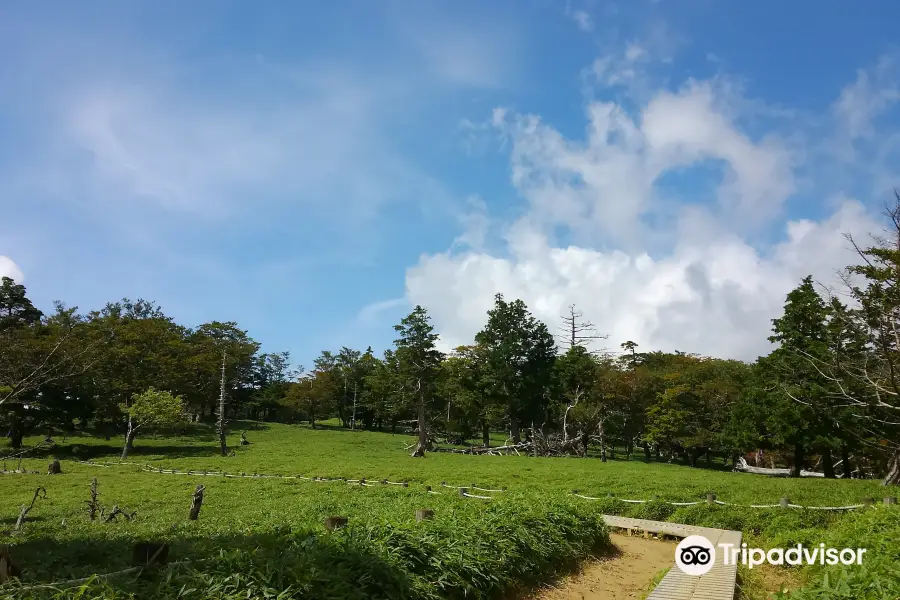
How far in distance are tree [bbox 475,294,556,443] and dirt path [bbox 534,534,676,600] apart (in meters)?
33.2

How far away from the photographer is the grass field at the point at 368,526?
620cm

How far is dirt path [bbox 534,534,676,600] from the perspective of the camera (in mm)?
9180

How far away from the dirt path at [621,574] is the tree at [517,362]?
3323cm

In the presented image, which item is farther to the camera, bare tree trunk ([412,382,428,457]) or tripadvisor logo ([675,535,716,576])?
bare tree trunk ([412,382,428,457])

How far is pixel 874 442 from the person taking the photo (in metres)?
26.9

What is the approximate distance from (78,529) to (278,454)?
24.2 meters

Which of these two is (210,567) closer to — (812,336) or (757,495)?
(757,495)

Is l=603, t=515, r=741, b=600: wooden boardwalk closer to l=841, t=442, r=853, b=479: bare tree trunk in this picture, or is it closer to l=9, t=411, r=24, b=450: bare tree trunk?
l=841, t=442, r=853, b=479: bare tree trunk

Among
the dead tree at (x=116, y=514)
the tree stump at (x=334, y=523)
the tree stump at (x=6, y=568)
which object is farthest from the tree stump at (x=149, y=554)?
the dead tree at (x=116, y=514)

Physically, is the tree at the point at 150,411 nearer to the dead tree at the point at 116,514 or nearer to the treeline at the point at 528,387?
the treeline at the point at 528,387

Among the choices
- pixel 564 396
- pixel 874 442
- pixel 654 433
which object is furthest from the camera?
pixel 564 396

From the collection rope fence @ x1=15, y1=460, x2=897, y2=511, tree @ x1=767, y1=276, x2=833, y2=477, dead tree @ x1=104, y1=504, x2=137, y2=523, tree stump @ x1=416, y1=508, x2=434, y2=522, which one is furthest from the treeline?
tree stump @ x1=416, y1=508, x2=434, y2=522

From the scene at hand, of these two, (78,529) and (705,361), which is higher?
(705,361)

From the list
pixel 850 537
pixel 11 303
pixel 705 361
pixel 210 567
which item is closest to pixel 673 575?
pixel 850 537
